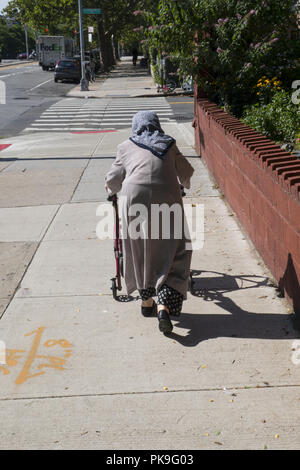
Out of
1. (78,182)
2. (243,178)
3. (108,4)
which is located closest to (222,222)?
(243,178)

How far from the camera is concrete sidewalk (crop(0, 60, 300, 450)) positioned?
3.83m

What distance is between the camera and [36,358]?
4863 millimetres

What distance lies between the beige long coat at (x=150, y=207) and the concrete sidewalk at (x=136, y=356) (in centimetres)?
42

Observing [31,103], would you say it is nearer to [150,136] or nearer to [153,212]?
[150,136]

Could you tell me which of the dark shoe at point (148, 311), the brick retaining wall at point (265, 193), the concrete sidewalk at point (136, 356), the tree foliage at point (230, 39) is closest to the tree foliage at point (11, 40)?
the tree foliage at point (230, 39)

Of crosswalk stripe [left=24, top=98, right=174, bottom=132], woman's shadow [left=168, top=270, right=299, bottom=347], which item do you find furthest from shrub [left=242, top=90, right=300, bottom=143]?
crosswalk stripe [left=24, top=98, right=174, bottom=132]

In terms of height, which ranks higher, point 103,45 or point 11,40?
point 103,45

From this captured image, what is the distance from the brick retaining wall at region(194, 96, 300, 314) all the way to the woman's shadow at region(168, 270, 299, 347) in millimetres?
211

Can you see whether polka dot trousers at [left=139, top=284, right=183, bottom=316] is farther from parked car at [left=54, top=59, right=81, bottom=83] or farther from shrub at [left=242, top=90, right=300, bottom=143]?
parked car at [left=54, top=59, right=81, bottom=83]

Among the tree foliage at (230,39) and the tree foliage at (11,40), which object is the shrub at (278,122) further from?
the tree foliage at (11,40)

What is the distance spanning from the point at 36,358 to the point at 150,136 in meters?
1.95

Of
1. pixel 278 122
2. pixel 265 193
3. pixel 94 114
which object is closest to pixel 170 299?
pixel 265 193

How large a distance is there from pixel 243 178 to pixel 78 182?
473 centimetres

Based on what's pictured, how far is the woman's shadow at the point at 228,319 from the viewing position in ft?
16.8
